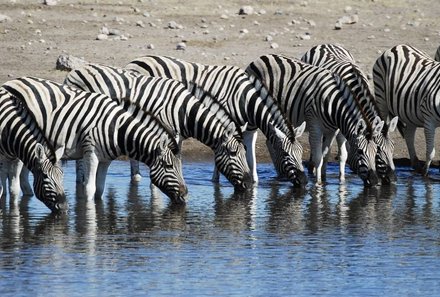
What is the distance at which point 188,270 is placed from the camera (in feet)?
38.5

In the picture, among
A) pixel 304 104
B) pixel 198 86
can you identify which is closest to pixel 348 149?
pixel 304 104

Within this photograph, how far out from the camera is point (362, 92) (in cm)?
1778

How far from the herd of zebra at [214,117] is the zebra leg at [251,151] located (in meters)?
0.02

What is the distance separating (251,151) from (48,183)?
374cm

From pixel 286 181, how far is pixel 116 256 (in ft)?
17.4

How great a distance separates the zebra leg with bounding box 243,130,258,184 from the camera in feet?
56.8

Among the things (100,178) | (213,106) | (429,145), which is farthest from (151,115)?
(429,145)

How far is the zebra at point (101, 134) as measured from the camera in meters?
15.1

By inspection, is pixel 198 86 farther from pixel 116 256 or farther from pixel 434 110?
pixel 116 256

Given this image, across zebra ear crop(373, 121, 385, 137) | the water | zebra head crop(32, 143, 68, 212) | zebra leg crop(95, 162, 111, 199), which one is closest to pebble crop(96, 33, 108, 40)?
the water

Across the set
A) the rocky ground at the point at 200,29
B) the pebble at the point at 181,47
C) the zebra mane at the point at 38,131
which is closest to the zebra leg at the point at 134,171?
the zebra mane at the point at 38,131

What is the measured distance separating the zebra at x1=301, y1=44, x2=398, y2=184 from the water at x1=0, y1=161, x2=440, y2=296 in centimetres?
34

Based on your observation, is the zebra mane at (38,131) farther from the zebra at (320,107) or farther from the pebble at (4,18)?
the pebble at (4,18)

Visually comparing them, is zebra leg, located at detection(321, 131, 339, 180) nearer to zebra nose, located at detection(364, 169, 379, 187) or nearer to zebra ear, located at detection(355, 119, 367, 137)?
zebra ear, located at detection(355, 119, 367, 137)
